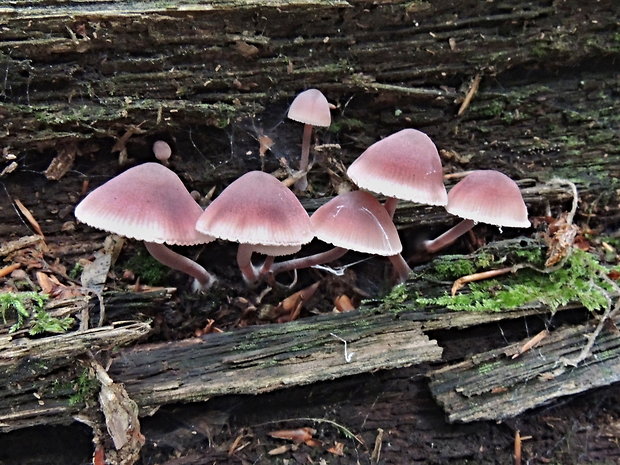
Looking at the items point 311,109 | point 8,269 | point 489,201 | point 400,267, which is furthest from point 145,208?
point 489,201

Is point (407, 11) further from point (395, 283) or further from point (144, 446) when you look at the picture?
point (144, 446)

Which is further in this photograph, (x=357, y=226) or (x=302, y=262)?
(x=302, y=262)

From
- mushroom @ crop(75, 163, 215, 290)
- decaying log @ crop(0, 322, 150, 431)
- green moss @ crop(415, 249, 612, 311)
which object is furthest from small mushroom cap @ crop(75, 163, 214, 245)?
green moss @ crop(415, 249, 612, 311)

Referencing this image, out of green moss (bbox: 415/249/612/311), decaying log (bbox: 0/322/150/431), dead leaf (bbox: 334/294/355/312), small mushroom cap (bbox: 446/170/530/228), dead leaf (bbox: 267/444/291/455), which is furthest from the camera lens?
dead leaf (bbox: 334/294/355/312)

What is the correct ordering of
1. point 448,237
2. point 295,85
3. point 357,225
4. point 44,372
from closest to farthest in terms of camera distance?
1. point 44,372
2. point 357,225
3. point 448,237
4. point 295,85

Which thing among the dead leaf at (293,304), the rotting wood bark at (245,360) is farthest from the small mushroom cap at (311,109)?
the rotting wood bark at (245,360)

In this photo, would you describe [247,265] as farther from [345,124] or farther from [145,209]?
[345,124]

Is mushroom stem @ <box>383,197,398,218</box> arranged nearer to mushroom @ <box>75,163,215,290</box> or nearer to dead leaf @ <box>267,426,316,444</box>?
mushroom @ <box>75,163,215,290</box>
